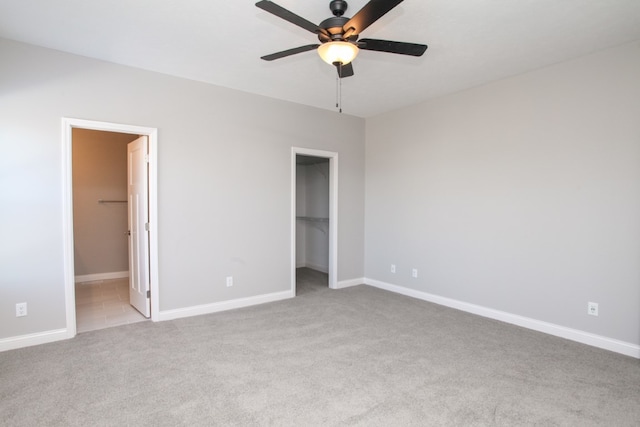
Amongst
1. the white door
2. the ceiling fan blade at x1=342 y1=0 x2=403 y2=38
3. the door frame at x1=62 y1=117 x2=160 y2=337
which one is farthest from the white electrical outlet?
the ceiling fan blade at x1=342 y1=0 x2=403 y2=38

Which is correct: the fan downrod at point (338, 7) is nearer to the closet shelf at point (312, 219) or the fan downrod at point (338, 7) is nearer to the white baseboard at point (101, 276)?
the closet shelf at point (312, 219)

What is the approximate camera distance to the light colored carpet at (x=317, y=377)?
208 centimetres

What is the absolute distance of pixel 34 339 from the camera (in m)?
3.05

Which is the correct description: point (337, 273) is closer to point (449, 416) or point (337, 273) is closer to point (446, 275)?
point (446, 275)

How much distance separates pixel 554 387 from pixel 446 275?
1984 mm

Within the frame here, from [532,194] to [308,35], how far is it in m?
2.77

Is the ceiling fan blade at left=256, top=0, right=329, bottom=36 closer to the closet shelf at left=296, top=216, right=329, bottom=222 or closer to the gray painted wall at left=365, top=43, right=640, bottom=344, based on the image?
the gray painted wall at left=365, top=43, right=640, bottom=344

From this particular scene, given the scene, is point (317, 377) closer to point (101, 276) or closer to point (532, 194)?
point (532, 194)

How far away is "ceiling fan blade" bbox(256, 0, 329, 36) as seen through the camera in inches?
68.9

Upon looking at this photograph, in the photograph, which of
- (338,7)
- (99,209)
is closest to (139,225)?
(99,209)

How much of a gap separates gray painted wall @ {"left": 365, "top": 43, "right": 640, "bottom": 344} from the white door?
3.33 m

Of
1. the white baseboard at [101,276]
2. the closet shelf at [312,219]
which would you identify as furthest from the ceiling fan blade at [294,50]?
the white baseboard at [101,276]

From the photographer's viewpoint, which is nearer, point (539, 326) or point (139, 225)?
point (539, 326)

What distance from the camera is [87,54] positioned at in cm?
318
